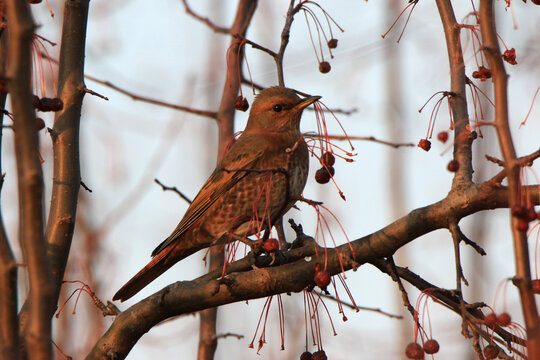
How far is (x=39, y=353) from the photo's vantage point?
2.01 metres

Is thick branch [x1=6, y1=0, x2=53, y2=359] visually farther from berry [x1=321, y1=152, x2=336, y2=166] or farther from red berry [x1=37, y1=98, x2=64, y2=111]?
berry [x1=321, y1=152, x2=336, y2=166]

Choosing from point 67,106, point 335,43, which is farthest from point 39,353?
point 335,43

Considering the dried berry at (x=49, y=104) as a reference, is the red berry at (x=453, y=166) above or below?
below

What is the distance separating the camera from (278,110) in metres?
5.54

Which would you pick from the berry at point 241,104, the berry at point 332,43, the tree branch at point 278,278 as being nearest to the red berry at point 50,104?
the tree branch at point 278,278

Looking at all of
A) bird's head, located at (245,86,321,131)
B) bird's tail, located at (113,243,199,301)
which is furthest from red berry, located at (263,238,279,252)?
bird's head, located at (245,86,321,131)

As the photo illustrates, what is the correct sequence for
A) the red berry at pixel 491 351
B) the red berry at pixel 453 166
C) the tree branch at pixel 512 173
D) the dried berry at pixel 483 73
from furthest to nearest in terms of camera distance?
1. the dried berry at pixel 483 73
2. the red berry at pixel 453 166
3. the red berry at pixel 491 351
4. the tree branch at pixel 512 173

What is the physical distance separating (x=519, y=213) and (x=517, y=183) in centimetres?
12

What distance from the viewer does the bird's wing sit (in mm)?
4984

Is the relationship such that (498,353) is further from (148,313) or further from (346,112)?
(346,112)

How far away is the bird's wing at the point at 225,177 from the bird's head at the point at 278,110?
0.25 metres

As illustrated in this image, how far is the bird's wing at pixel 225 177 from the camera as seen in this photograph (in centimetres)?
498

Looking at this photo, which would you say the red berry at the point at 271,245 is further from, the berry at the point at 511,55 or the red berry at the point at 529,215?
the berry at the point at 511,55

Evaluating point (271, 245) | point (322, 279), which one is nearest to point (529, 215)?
point (322, 279)
